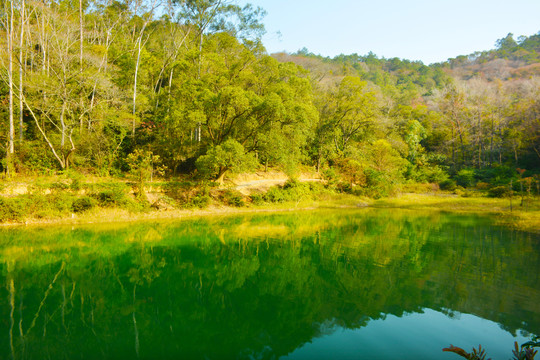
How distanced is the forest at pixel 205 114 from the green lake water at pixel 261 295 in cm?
812

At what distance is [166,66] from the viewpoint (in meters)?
28.1

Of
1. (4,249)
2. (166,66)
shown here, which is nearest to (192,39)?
(166,66)

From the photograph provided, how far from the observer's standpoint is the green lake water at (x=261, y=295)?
5086 mm

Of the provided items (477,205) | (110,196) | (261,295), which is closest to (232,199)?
(110,196)

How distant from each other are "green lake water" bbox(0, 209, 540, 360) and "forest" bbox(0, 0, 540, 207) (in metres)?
8.12

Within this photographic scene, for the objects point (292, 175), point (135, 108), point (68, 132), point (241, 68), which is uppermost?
point (241, 68)

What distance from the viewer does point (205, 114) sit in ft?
64.9

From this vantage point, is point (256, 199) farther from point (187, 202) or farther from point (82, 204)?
point (82, 204)

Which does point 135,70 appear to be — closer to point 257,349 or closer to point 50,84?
point 50,84

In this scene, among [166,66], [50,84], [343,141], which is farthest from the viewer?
[343,141]

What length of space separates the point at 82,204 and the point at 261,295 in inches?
462

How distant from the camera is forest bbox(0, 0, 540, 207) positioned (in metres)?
18.7

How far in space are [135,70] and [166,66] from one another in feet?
13.8

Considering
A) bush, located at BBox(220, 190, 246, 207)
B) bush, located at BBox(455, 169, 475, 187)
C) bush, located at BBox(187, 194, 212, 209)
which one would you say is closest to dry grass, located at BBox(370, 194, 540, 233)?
bush, located at BBox(455, 169, 475, 187)
